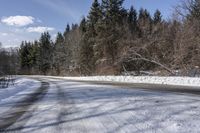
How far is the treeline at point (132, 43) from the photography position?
1367 inches

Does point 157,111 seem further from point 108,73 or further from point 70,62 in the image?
point 70,62

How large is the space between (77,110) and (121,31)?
39.3m

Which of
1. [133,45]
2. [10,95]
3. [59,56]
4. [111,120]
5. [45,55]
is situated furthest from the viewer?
[45,55]

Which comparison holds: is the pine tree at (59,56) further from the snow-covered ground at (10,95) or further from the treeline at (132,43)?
the snow-covered ground at (10,95)

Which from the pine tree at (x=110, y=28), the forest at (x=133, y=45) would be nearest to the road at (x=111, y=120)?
the forest at (x=133, y=45)

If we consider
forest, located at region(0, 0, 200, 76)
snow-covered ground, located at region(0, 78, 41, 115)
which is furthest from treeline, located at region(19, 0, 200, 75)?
snow-covered ground, located at region(0, 78, 41, 115)

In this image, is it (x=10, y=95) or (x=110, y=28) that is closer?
(x=10, y=95)

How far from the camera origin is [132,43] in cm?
4188

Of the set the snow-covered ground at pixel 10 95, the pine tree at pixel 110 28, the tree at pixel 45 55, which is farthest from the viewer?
the tree at pixel 45 55

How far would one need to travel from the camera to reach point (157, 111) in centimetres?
958

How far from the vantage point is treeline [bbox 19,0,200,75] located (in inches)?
1367

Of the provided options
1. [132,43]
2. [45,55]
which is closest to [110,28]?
[132,43]

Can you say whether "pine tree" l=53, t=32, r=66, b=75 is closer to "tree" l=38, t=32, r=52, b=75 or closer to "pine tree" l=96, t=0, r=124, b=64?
"tree" l=38, t=32, r=52, b=75

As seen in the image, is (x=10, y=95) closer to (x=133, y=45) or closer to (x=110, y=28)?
(x=133, y=45)
